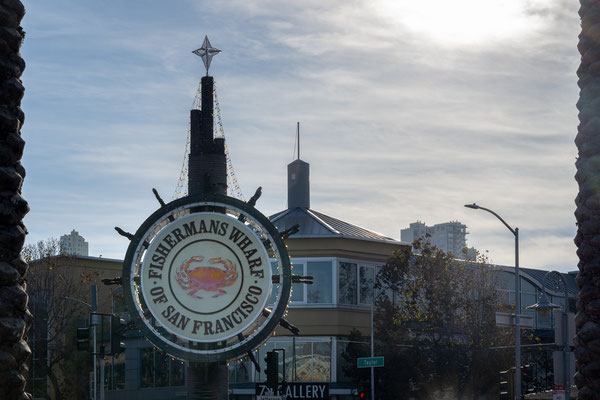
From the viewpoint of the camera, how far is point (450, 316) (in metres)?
50.9

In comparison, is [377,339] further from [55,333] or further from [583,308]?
[583,308]

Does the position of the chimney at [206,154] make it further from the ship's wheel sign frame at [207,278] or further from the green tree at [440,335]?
the green tree at [440,335]

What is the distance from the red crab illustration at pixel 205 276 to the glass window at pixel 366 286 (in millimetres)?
36977

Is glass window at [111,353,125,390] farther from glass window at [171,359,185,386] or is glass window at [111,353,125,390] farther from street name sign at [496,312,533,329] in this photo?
street name sign at [496,312,533,329]

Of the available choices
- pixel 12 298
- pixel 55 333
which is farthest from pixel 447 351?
pixel 12 298

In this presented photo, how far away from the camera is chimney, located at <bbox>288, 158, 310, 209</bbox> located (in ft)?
208

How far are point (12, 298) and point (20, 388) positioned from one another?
86 cm

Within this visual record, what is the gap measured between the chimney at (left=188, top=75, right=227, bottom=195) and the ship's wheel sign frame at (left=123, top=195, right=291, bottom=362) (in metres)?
0.81

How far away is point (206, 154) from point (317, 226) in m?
36.8

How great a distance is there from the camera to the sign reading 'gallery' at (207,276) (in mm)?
21078

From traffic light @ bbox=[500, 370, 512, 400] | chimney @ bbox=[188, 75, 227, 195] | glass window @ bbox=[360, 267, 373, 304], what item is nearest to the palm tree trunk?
chimney @ bbox=[188, 75, 227, 195]

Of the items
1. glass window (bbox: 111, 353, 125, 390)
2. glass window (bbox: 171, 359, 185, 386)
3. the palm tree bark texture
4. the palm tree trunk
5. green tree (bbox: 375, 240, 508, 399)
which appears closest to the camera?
the palm tree bark texture

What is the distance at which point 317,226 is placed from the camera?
58844 mm

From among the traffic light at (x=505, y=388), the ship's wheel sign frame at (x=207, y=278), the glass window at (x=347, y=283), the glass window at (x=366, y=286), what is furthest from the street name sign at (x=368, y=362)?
the ship's wheel sign frame at (x=207, y=278)
